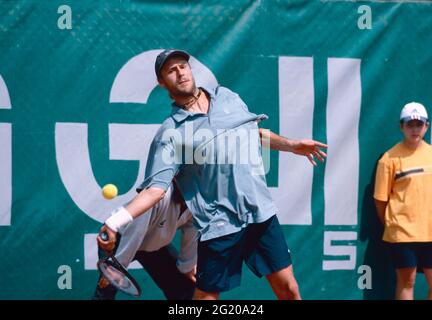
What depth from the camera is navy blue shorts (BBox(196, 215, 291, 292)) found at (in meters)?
4.08

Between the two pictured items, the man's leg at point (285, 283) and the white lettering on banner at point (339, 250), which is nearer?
the man's leg at point (285, 283)

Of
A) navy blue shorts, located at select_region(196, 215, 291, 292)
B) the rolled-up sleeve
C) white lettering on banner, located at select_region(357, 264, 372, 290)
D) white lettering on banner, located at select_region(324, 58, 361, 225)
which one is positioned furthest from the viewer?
white lettering on banner, located at select_region(357, 264, 372, 290)

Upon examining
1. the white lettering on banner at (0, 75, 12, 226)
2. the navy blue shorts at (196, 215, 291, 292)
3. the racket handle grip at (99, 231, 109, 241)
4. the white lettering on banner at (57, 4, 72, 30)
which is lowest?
the navy blue shorts at (196, 215, 291, 292)

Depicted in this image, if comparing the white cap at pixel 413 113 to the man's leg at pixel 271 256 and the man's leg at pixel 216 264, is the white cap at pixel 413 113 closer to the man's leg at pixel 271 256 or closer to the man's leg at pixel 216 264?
the man's leg at pixel 271 256

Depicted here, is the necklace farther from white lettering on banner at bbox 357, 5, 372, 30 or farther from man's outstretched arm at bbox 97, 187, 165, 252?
white lettering on banner at bbox 357, 5, 372, 30

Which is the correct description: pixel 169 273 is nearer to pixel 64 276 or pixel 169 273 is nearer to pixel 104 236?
pixel 64 276

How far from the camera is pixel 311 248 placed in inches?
210

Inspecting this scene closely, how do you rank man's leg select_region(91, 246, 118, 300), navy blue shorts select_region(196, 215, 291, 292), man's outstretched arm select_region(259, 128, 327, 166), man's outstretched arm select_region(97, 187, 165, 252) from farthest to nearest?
1. man's leg select_region(91, 246, 118, 300)
2. man's outstretched arm select_region(259, 128, 327, 166)
3. navy blue shorts select_region(196, 215, 291, 292)
4. man's outstretched arm select_region(97, 187, 165, 252)

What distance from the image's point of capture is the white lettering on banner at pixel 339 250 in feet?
17.5

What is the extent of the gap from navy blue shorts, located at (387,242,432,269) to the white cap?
0.81 metres

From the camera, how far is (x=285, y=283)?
4160mm

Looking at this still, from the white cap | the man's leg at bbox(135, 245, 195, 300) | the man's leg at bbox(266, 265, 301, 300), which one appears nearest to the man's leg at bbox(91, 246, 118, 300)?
the man's leg at bbox(135, 245, 195, 300)

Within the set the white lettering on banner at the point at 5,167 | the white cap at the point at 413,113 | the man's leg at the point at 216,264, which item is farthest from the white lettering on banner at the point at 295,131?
the white lettering on banner at the point at 5,167

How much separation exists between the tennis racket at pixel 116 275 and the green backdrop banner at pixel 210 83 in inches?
33.8
